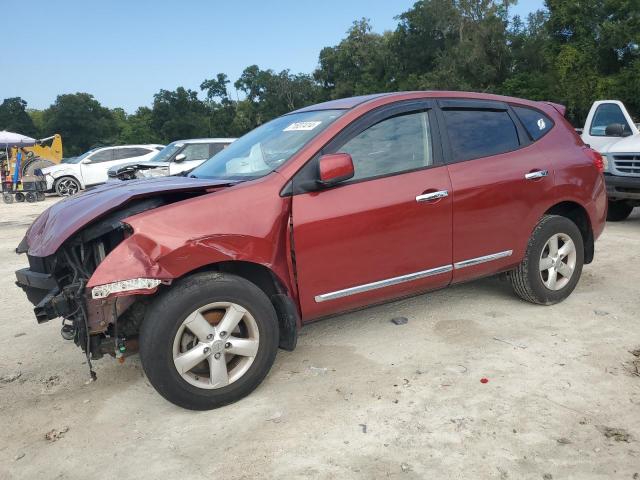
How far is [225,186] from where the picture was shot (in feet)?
10.5

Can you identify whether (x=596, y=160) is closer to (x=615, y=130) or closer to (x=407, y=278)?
(x=407, y=278)

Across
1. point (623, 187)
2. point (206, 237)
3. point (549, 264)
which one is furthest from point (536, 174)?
point (623, 187)

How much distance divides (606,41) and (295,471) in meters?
31.6

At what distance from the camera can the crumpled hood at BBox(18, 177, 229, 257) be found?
115 inches

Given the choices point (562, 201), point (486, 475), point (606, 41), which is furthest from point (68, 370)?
point (606, 41)

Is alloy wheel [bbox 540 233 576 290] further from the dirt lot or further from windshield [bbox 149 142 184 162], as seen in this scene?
windshield [bbox 149 142 184 162]

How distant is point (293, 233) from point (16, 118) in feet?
299

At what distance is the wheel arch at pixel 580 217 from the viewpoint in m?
4.45

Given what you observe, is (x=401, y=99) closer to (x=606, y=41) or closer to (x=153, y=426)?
(x=153, y=426)

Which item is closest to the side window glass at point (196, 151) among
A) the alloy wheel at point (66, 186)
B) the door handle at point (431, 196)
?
the alloy wheel at point (66, 186)

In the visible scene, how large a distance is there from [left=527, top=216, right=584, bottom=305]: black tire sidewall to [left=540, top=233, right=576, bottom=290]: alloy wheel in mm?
35

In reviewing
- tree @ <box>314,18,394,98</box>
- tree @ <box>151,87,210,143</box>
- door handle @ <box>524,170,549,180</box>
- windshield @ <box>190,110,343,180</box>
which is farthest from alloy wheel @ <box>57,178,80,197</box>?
tree @ <box>151,87,210,143</box>

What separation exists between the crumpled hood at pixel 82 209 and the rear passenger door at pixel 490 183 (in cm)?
169

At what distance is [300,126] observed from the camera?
3709 millimetres
